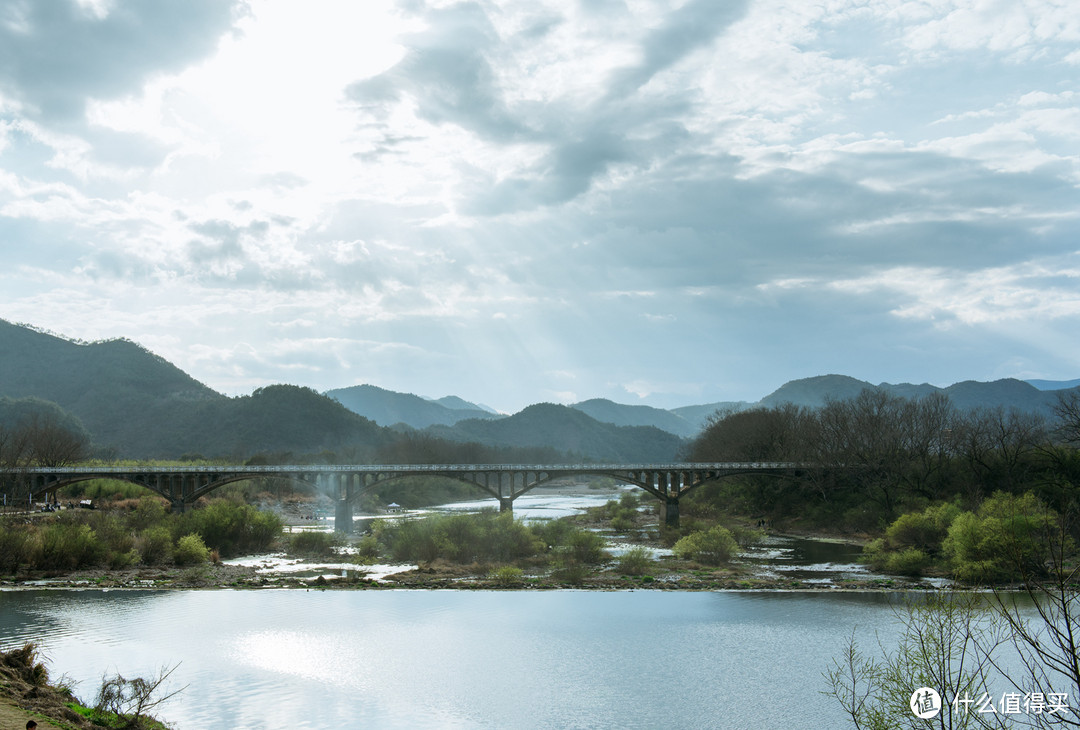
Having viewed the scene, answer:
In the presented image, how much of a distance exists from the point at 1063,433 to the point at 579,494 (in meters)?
103

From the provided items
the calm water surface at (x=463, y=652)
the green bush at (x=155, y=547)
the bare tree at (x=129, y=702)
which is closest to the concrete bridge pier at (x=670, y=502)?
the calm water surface at (x=463, y=652)

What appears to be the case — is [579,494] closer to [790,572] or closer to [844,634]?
[790,572]

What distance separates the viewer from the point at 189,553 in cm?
5412

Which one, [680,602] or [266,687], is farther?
[680,602]

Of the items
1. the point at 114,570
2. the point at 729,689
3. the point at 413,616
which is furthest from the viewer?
the point at 114,570

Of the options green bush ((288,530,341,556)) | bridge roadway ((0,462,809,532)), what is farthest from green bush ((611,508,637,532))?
green bush ((288,530,341,556))

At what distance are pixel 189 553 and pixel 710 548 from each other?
37.5m

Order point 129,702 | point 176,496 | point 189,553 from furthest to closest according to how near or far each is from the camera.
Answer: point 176,496 → point 189,553 → point 129,702

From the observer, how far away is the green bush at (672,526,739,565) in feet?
189

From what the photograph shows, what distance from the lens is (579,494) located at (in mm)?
168125

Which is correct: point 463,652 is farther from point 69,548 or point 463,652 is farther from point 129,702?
point 69,548

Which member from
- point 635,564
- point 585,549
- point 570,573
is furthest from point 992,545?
point 585,549

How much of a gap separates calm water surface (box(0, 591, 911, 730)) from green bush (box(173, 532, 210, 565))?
1077cm

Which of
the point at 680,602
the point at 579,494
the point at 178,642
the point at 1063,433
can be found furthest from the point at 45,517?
the point at 579,494
